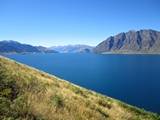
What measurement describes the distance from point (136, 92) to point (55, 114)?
9579cm

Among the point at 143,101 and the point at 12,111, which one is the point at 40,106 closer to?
the point at 12,111

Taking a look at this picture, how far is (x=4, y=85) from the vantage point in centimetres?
1027

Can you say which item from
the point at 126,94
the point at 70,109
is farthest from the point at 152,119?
the point at 126,94

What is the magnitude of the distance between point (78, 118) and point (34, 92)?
2423mm

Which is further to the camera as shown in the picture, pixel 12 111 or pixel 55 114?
pixel 55 114

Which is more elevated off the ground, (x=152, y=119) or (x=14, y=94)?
(x=14, y=94)

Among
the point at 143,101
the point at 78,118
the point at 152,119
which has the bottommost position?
the point at 143,101

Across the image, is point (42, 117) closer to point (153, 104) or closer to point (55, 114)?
point (55, 114)

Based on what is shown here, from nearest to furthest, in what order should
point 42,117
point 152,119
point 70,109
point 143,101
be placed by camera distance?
point 42,117
point 70,109
point 152,119
point 143,101

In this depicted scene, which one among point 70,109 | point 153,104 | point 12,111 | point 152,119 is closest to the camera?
point 12,111

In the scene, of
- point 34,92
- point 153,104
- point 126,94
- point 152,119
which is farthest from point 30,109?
point 126,94

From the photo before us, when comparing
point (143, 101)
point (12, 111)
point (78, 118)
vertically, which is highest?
point (12, 111)

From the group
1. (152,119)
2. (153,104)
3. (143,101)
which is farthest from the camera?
(143,101)

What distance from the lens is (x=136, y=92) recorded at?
102 metres
